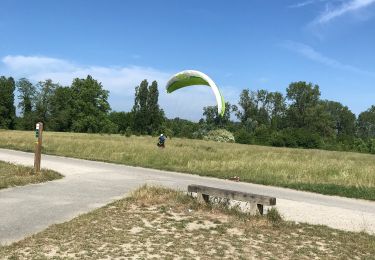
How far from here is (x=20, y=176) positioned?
14.5 metres

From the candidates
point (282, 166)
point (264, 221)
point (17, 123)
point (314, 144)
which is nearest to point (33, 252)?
point (264, 221)

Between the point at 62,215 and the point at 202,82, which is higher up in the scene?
the point at 202,82

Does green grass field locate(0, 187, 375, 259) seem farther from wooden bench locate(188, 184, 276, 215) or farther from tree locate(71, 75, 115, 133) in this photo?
tree locate(71, 75, 115, 133)

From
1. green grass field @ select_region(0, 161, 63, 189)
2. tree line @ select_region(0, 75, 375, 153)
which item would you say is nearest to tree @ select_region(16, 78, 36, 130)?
tree line @ select_region(0, 75, 375, 153)

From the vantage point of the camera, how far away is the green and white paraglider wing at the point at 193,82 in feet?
31.5

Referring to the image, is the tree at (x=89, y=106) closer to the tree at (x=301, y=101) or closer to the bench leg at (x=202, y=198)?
the tree at (x=301, y=101)

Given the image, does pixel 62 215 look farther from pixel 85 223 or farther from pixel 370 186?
pixel 370 186

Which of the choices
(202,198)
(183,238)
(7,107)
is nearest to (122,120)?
(7,107)

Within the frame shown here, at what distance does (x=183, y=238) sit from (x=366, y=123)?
135674 millimetres

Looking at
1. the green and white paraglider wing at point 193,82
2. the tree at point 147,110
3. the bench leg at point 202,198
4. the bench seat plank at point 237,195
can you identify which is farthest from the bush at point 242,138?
the bench seat plank at point 237,195

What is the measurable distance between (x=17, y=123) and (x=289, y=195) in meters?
93.9

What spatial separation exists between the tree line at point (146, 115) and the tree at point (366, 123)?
31168 mm

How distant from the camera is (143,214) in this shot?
9195 mm

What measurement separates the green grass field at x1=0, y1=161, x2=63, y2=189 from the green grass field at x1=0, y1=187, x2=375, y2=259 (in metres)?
4.55
